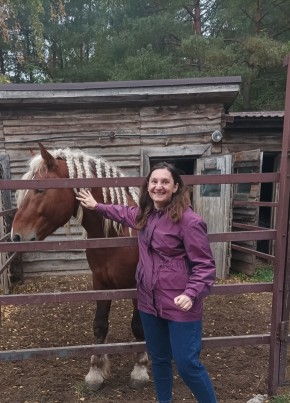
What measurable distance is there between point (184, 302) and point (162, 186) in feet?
2.13

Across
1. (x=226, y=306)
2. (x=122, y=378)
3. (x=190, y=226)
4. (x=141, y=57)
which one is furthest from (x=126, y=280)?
(x=141, y=57)

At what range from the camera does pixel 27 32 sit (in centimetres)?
1625

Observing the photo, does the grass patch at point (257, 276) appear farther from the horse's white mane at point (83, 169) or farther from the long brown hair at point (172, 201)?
the long brown hair at point (172, 201)

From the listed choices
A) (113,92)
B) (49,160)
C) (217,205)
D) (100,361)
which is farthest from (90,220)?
(217,205)

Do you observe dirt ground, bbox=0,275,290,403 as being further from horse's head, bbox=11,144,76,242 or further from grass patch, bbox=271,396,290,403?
horse's head, bbox=11,144,76,242

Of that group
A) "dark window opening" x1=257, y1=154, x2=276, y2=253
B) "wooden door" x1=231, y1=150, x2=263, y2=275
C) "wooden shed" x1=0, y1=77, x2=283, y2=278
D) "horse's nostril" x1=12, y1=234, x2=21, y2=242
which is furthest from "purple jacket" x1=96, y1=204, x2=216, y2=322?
"dark window opening" x1=257, y1=154, x2=276, y2=253

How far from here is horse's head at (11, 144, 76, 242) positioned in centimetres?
269

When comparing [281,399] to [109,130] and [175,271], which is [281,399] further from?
[109,130]

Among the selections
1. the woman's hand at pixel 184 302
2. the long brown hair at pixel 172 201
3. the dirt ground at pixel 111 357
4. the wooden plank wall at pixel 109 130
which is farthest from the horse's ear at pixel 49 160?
A: the wooden plank wall at pixel 109 130

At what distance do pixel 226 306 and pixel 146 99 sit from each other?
3.55m

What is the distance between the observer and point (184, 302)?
6.33 ft

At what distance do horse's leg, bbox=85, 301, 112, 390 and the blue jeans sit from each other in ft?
2.69

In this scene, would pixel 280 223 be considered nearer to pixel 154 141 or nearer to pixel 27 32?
Result: pixel 154 141

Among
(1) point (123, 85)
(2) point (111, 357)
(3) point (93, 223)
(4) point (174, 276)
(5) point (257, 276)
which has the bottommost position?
(5) point (257, 276)
